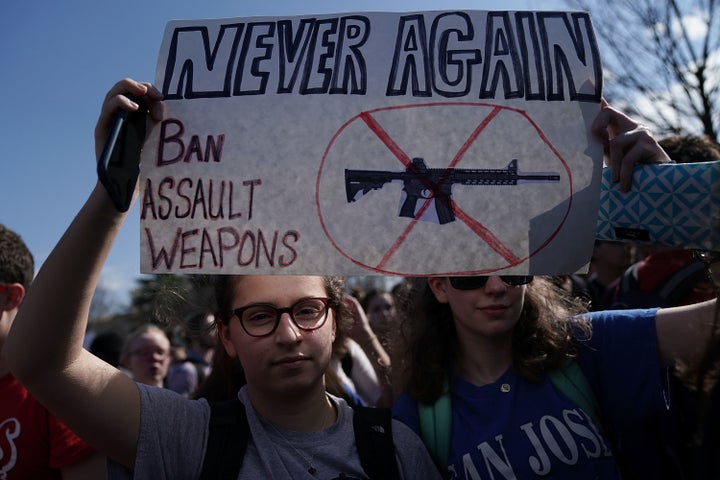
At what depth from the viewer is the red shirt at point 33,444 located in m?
1.86

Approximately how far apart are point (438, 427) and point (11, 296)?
173 cm

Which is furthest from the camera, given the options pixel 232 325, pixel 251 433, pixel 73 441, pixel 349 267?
pixel 73 441

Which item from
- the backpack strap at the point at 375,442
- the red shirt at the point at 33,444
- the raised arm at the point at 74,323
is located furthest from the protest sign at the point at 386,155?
the red shirt at the point at 33,444

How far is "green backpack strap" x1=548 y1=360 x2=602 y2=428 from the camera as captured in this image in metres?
1.68

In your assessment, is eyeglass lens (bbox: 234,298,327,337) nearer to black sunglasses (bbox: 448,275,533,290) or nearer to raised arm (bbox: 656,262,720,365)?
black sunglasses (bbox: 448,275,533,290)

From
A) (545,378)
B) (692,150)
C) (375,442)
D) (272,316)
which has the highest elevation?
(692,150)

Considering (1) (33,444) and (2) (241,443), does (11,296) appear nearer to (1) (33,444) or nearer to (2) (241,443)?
(1) (33,444)

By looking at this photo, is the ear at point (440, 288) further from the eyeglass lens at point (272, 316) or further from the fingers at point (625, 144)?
the fingers at point (625, 144)

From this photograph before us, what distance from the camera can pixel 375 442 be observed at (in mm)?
1617

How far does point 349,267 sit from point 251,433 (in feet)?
1.89

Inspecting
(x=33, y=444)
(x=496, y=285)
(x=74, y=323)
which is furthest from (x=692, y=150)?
(x=33, y=444)

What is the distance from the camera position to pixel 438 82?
1.45 metres

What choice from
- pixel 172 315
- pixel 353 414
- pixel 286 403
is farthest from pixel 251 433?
pixel 172 315

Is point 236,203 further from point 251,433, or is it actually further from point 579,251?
point 579,251
